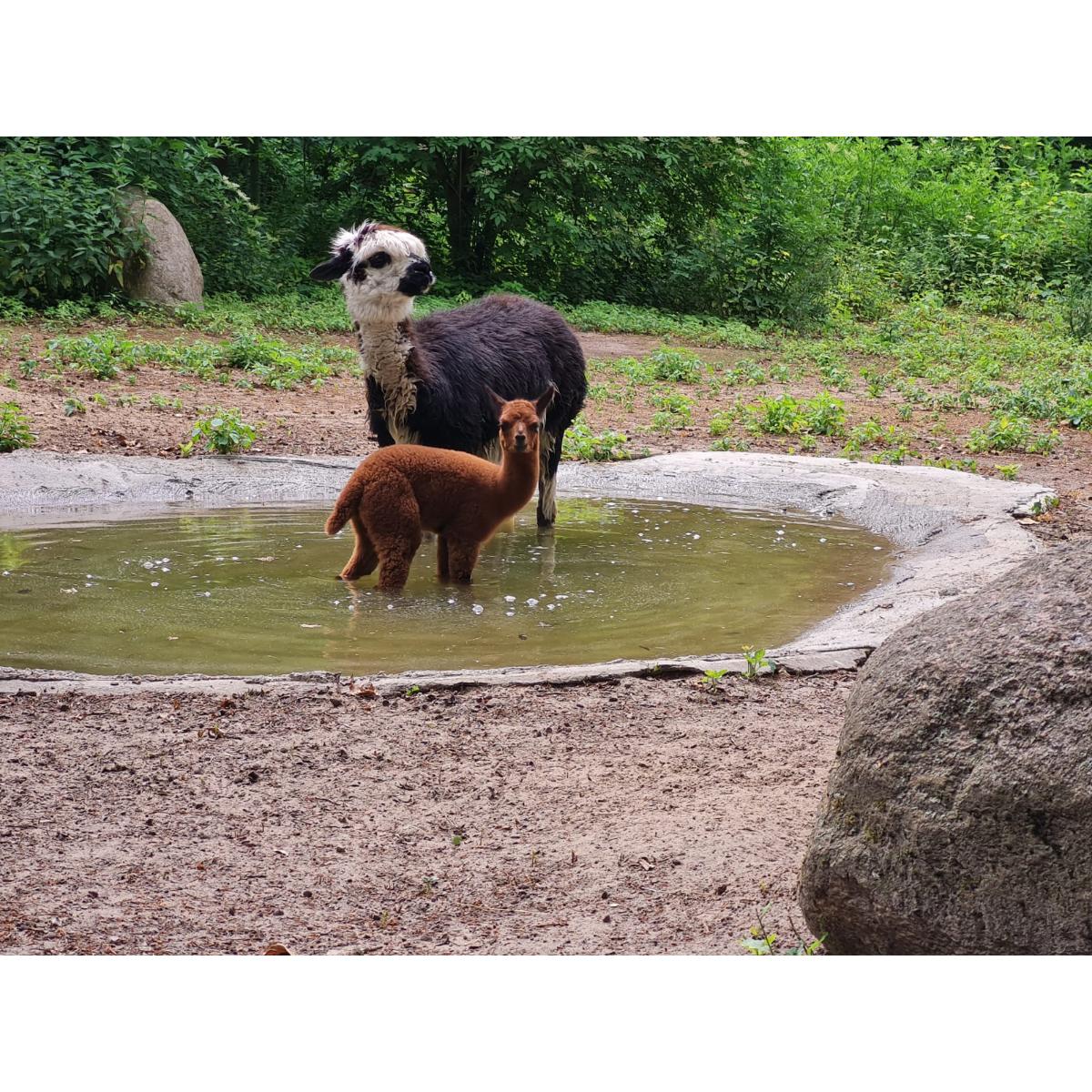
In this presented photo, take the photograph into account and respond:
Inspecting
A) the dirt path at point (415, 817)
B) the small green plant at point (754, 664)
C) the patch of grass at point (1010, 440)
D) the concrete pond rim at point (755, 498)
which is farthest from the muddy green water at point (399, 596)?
the patch of grass at point (1010, 440)

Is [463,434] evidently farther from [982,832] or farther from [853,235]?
[853,235]

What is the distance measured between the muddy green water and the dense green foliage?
8.96 m

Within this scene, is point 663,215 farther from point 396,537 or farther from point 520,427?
point 396,537

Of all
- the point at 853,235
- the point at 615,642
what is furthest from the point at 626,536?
the point at 853,235

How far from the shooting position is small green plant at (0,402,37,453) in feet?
29.9

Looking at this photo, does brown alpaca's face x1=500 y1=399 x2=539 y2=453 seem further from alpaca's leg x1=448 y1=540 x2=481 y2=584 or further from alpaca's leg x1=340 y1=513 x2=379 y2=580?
alpaca's leg x1=340 y1=513 x2=379 y2=580

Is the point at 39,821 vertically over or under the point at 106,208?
under

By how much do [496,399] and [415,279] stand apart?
793mm

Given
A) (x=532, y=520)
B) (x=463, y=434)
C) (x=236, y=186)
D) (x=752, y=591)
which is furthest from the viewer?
(x=236, y=186)

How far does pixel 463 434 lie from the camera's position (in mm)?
7695

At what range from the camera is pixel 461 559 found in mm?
6875

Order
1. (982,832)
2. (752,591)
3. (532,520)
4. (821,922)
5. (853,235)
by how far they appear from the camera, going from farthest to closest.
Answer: (853,235) → (532,520) → (752,591) → (821,922) → (982,832)

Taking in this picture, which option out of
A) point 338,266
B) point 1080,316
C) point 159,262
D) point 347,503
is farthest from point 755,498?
point 1080,316

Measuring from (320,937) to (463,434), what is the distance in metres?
4.70
